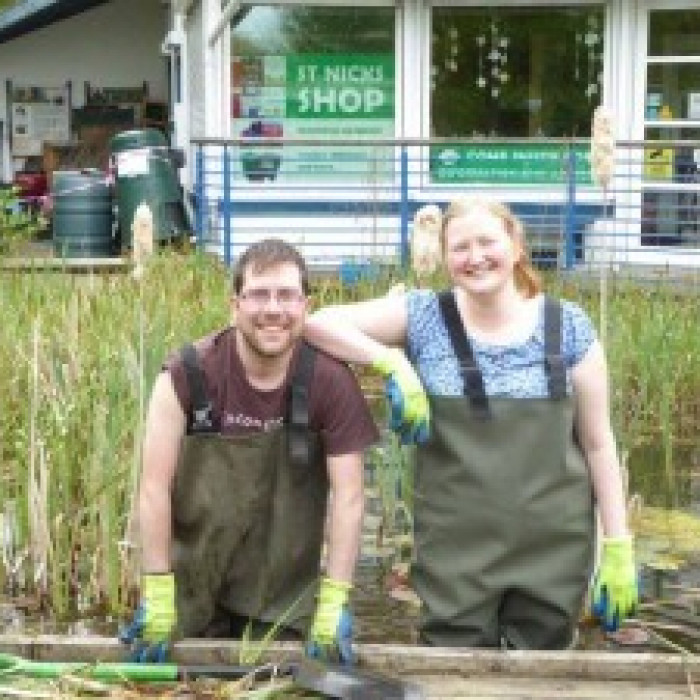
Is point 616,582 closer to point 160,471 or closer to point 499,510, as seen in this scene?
point 499,510

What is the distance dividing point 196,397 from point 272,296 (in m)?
0.28

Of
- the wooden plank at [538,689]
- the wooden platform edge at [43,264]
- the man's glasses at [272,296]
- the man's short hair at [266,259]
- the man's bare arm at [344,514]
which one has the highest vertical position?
the man's short hair at [266,259]

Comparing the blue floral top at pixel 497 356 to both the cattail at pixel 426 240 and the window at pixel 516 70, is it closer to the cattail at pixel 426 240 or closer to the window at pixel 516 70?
the cattail at pixel 426 240

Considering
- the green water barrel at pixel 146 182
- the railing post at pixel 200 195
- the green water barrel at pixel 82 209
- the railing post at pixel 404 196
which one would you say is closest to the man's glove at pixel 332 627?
the railing post at pixel 404 196

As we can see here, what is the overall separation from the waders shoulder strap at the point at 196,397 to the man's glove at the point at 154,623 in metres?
0.33

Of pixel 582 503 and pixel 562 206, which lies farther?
pixel 562 206

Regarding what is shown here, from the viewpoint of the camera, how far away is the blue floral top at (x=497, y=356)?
9.81 ft

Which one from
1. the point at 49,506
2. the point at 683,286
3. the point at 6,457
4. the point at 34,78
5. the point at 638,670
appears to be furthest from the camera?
the point at 34,78

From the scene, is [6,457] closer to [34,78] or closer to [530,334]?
[530,334]

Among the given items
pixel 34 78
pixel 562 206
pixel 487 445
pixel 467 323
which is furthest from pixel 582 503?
pixel 34 78

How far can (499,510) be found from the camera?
119 inches

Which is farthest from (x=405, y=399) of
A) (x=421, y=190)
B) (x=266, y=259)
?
(x=421, y=190)

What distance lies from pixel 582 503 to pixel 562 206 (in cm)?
887

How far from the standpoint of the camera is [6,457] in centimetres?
458
